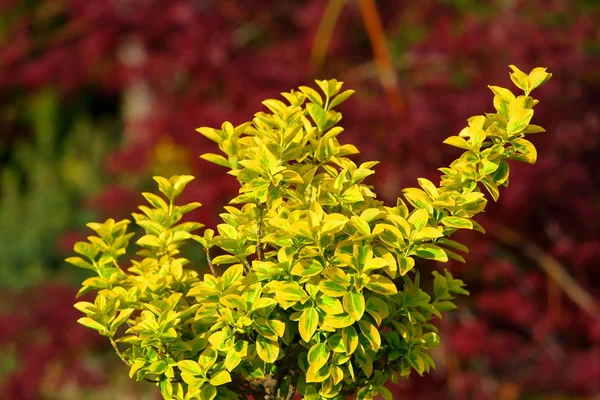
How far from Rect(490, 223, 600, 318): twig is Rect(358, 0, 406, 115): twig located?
3.03 feet

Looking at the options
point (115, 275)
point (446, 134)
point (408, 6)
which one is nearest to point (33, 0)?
point (408, 6)

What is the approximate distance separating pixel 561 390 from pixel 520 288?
0.91 metres

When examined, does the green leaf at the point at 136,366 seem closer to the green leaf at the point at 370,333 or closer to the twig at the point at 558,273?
the green leaf at the point at 370,333

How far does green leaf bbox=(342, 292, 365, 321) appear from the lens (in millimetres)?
1562

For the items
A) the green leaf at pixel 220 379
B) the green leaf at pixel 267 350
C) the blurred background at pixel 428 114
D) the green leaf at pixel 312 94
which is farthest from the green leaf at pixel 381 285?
the blurred background at pixel 428 114

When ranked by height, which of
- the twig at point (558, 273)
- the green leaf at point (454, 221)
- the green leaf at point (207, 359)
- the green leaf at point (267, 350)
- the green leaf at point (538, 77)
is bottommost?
the green leaf at point (207, 359)

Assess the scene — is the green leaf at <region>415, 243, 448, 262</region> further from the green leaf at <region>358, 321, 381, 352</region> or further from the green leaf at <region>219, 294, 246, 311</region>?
the green leaf at <region>219, 294, 246, 311</region>

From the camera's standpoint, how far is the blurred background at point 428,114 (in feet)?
14.1

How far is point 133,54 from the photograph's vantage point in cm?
611

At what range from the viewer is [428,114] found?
418cm

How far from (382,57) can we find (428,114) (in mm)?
533

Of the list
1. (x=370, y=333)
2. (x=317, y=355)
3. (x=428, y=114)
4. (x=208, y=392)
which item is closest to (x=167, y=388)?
(x=208, y=392)

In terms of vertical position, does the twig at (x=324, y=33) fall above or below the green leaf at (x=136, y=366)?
above

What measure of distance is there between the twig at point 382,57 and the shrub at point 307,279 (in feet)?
8.33
